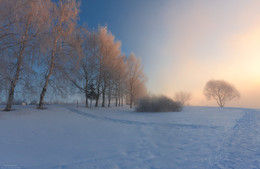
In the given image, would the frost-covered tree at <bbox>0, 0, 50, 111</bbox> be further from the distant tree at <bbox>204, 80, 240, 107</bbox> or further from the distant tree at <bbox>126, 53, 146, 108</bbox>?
the distant tree at <bbox>204, 80, 240, 107</bbox>

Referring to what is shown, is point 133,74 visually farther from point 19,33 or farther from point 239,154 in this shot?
point 239,154

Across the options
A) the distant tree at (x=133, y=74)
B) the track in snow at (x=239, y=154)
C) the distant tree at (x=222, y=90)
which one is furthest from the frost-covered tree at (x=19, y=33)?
the distant tree at (x=222, y=90)

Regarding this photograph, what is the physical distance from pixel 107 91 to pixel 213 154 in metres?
17.1

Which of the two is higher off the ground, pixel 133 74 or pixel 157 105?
pixel 133 74

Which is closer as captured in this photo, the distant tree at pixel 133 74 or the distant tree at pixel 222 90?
the distant tree at pixel 133 74

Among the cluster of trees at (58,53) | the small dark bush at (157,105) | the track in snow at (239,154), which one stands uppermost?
the cluster of trees at (58,53)

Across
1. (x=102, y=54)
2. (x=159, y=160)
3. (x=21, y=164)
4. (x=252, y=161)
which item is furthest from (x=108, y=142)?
(x=102, y=54)

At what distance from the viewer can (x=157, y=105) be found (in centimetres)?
1386

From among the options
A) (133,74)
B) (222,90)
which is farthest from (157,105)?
(222,90)

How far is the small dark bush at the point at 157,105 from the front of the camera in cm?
1392

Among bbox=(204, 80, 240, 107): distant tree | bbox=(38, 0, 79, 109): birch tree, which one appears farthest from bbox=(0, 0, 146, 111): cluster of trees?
bbox=(204, 80, 240, 107): distant tree

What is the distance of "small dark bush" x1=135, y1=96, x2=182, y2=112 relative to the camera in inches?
548

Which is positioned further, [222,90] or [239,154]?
[222,90]

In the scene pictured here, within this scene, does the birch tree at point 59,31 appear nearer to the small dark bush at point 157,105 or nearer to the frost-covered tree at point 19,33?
the frost-covered tree at point 19,33
